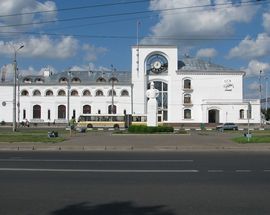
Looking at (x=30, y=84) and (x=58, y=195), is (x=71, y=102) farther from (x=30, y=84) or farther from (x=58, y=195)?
(x=58, y=195)

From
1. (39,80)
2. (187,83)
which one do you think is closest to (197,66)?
(187,83)

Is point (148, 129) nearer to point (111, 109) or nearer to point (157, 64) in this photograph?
point (111, 109)

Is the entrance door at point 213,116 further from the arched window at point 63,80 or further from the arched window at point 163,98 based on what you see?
the arched window at point 63,80

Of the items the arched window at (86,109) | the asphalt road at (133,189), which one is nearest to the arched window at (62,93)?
the arched window at (86,109)

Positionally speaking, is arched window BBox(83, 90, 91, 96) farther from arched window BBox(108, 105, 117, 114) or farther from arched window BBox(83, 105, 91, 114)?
arched window BBox(108, 105, 117, 114)

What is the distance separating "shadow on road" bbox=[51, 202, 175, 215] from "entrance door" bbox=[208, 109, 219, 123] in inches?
3407

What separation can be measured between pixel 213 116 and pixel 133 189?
85.9 m

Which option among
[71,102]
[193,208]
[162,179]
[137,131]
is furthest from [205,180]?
[71,102]

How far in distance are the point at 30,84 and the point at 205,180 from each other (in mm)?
92896

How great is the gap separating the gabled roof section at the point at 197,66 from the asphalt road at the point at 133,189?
84.0 m

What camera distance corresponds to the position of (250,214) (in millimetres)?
7918

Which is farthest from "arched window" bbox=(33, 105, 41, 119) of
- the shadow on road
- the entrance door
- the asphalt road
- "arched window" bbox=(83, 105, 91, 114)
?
the shadow on road

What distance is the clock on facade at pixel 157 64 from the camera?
325ft

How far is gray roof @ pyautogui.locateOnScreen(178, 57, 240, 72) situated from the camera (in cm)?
9838
